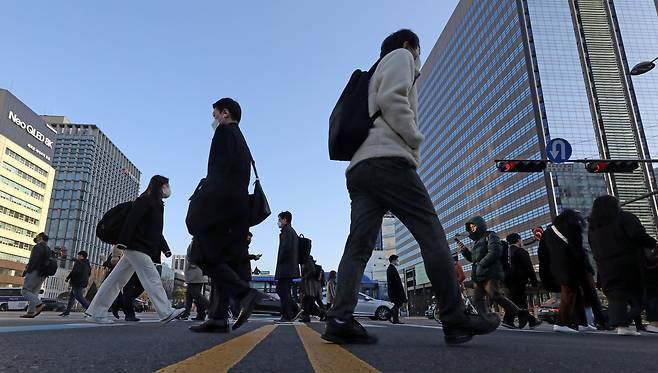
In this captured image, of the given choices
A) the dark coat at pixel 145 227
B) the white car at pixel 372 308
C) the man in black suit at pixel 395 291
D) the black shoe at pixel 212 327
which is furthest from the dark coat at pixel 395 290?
the white car at pixel 372 308

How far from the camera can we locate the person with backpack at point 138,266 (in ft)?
15.8

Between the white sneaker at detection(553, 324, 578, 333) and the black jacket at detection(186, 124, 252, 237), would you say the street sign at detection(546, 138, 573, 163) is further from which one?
the black jacket at detection(186, 124, 252, 237)

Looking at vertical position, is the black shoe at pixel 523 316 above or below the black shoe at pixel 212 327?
below

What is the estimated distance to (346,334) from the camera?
93.6 inches

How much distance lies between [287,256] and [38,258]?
189 inches

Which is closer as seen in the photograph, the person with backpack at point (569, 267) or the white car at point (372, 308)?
the person with backpack at point (569, 267)

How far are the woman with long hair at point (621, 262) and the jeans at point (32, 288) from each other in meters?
9.33

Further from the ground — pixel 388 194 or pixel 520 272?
pixel 388 194

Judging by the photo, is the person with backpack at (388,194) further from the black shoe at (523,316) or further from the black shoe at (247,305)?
the black shoe at (523,316)

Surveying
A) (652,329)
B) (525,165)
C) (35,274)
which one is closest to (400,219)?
(652,329)

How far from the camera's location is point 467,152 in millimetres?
84812

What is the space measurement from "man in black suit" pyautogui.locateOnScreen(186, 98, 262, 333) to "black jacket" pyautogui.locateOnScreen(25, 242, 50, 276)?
617cm

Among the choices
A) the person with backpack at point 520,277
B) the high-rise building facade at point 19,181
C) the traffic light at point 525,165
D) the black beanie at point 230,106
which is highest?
the high-rise building facade at point 19,181

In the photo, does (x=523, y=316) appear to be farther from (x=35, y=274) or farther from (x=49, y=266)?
(x=35, y=274)
